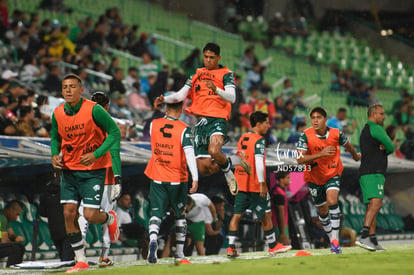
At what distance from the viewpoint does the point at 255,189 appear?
10.1 meters

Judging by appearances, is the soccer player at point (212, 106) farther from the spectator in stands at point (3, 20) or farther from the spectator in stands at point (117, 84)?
the spectator in stands at point (3, 20)

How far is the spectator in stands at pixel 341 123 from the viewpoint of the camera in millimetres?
16609

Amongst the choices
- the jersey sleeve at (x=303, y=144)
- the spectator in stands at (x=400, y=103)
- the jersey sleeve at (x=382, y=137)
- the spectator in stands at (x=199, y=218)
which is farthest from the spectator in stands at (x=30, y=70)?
the spectator in stands at (x=400, y=103)

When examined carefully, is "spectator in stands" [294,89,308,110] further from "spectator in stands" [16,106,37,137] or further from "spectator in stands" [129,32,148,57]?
"spectator in stands" [16,106,37,137]

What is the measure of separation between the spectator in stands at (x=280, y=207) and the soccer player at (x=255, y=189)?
10.3ft

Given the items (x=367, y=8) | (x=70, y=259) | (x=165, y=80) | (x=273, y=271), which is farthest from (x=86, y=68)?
(x=367, y=8)

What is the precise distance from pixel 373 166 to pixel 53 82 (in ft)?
24.8

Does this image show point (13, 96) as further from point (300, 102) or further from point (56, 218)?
point (300, 102)

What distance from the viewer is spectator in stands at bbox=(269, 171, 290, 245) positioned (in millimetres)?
13266

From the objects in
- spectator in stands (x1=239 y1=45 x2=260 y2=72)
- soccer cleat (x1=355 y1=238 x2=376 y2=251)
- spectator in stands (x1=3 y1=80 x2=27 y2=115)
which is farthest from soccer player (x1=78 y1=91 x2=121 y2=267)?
spectator in stands (x1=239 y1=45 x2=260 y2=72)

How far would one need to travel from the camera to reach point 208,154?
9.38 meters

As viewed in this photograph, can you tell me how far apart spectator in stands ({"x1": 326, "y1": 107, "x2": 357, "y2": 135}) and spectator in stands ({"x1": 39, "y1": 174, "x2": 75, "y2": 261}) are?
7801 mm

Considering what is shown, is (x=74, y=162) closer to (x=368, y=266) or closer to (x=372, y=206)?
(x=368, y=266)

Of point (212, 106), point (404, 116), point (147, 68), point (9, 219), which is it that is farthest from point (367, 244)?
point (404, 116)
